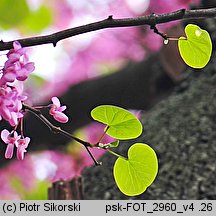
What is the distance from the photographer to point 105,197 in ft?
2.80

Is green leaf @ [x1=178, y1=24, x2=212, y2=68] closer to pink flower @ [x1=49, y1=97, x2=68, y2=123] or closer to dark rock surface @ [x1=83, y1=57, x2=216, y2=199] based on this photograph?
pink flower @ [x1=49, y1=97, x2=68, y2=123]

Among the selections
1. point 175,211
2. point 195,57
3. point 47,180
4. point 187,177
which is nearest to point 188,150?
point 187,177

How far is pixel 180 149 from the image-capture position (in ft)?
3.01

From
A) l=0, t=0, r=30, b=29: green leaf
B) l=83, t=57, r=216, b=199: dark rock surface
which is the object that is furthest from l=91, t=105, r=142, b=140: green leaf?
l=0, t=0, r=30, b=29: green leaf

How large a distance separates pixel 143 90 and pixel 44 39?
947 mm

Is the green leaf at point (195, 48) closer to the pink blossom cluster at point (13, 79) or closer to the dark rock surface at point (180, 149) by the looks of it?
the pink blossom cluster at point (13, 79)

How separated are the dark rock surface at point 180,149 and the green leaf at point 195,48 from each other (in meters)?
0.37

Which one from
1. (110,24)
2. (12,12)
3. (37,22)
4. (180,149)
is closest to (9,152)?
(110,24)

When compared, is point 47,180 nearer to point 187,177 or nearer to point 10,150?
point 187,177

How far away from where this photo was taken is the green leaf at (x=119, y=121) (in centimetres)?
48

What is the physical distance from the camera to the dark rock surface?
842mm

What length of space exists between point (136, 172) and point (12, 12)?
754mm

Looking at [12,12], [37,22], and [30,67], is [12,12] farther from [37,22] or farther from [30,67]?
[30,67]

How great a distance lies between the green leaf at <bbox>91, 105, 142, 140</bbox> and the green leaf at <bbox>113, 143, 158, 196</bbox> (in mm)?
14
